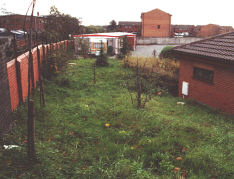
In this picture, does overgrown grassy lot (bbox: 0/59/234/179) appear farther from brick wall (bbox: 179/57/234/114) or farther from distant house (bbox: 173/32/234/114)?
distant house (bbox: 173/32/234/114)

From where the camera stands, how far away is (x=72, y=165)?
4.14 metres

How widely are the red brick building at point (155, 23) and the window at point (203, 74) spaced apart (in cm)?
4664

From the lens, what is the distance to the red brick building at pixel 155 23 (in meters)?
55.0

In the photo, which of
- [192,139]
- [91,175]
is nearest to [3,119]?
[91,175]

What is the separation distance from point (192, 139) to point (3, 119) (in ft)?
14.6

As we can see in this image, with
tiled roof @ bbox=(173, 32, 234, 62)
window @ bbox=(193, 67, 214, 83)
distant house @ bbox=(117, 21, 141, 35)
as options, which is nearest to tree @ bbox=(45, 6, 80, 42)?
tiled roof @ bbox=(173, 32, 234, 62)

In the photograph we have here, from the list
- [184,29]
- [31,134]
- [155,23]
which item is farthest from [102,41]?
[184,29]

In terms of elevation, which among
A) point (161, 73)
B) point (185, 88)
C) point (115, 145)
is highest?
point (161, 73)

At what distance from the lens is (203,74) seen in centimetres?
1083

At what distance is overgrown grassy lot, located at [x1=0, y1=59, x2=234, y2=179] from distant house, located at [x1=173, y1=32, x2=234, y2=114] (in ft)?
7.90

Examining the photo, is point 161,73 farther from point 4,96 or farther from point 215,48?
point 4,96

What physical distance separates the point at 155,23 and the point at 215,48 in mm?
47566

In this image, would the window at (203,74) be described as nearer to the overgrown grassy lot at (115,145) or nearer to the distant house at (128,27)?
the overgrown grassy lot at (115,145)

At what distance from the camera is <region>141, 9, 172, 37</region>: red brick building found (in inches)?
2165
